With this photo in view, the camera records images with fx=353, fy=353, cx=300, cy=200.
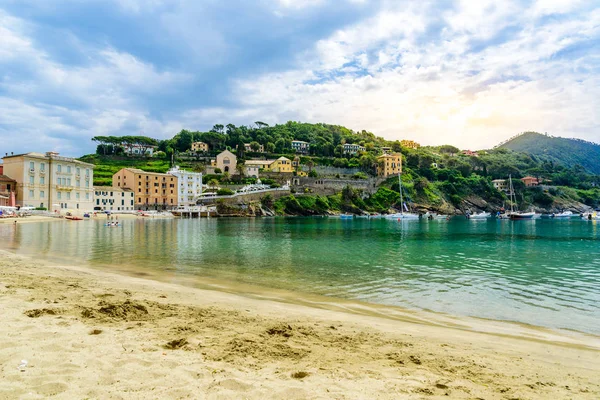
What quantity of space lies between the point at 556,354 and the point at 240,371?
18.6ft

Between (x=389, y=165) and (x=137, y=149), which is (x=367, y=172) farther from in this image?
(x=137, y=149)

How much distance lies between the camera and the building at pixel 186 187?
281ft

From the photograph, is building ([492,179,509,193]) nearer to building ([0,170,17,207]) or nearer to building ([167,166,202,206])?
building ([167,166,202,206])

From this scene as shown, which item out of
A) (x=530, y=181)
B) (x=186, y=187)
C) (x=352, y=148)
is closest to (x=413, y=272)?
(x=186, y=187)

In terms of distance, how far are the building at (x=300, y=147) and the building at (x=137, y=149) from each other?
48.6 m

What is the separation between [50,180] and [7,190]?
6.30 m

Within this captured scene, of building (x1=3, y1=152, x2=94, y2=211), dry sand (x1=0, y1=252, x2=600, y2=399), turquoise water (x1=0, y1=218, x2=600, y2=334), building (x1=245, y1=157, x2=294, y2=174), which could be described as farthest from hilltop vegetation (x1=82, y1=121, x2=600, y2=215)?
dry sand (x1=0, y1=252, x2=600, y2=399)

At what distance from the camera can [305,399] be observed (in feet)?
13.1

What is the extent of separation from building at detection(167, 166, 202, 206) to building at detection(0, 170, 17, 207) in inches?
1243

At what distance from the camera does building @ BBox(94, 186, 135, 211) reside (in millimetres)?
73938

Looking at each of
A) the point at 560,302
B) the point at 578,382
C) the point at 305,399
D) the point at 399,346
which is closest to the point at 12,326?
the point at 305,399

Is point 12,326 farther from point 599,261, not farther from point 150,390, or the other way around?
point 599,261

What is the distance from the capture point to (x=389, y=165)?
116375 mm

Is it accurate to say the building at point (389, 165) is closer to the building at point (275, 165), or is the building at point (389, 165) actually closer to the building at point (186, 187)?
the building at point (275, 165)
